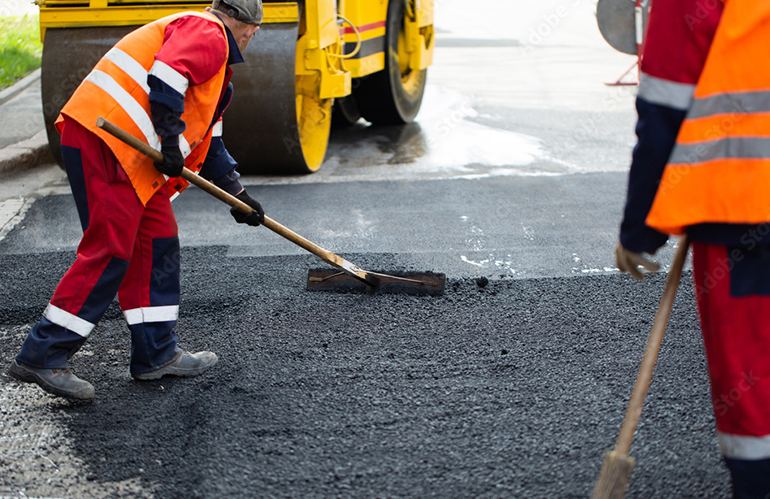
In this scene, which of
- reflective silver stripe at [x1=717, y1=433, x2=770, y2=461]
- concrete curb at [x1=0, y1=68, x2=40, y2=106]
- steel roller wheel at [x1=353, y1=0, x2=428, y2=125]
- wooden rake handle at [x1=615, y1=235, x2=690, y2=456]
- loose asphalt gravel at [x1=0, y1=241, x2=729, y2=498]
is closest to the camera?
reflective silver stripe at [x1=717, y1=433, x2=770, y2=461]

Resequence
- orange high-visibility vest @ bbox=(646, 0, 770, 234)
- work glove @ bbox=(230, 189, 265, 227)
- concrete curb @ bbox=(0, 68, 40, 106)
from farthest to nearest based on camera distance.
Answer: concrete curb @ bbox=(0, 68, 40, 106)
work glove @ bbox=(230, 189, 265, 227)
orange high-visibility vest @ bbox=(646, 0, 770, 234)

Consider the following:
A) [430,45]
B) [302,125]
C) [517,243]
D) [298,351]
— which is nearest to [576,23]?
[430,45]

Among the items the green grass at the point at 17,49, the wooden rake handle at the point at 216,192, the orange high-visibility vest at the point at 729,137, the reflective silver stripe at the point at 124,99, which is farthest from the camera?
the green grass at the point at 17,49

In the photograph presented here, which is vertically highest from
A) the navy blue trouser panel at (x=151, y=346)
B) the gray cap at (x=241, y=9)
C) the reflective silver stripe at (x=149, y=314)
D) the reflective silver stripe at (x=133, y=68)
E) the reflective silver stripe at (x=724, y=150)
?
the reflective silver stripe at (x=724, y=150)

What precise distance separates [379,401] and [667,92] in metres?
1.46

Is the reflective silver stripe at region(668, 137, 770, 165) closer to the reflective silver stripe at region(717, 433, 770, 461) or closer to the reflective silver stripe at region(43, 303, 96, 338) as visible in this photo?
the reflective silver stripe at region(717, 433, 770, 461)

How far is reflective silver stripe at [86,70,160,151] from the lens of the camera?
254 centimetres

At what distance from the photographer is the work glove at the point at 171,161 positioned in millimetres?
2549

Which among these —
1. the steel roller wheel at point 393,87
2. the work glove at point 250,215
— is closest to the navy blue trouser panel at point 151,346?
the work glove at point 250,215

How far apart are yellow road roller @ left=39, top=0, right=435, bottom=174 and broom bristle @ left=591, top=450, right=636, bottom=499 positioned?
12.5 feet

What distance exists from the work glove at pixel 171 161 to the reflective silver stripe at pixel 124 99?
0.36ft

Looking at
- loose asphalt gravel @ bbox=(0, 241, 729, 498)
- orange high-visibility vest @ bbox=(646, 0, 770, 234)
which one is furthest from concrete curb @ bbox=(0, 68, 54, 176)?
orange high-visibility vest @ bbox=(646, 0, 770, 234)

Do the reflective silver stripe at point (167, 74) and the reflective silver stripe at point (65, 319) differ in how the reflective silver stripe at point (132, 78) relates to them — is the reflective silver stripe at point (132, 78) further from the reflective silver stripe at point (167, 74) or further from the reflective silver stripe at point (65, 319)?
the reflective silver stripe at point (65, 319)

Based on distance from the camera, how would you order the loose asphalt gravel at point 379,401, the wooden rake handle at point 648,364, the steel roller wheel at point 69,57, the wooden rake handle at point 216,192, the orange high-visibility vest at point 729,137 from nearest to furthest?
the orange high-visibility vest at point 729,137 < the wooden rake handle at point 648,364 < the loose asphalt gravel at point 379,401 < the wooden rake handle at point 216,192 < the steel roller wheel at point 69,57
